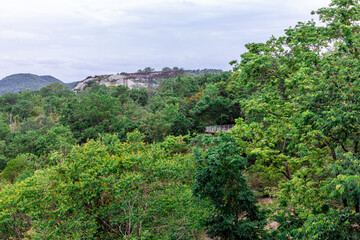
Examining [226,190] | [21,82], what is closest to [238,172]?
[226,190]

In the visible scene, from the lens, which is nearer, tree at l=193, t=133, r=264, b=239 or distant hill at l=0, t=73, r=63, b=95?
tree at l=193, t=133, r=264, b=239

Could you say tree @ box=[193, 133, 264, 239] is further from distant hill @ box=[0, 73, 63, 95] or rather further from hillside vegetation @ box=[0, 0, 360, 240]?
distant hill @ box=[0, 73, 63, 95]

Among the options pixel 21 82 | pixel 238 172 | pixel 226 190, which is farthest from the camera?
Answer: pixel 21 82

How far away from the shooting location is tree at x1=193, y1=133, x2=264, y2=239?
918 cm

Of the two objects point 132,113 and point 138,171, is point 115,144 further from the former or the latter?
point 132,113

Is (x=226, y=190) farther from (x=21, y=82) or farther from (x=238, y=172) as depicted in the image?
(x=21, y=82)

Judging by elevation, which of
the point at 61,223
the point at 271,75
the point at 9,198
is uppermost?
the point at 271,75

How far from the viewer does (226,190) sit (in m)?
9.35

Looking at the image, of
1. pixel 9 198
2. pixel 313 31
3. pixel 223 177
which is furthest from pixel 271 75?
pixel 9 198

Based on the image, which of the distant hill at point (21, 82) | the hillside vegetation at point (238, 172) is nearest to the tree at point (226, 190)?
the hillside vegetation at point (238, 172)

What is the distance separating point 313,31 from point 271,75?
7.22 feet

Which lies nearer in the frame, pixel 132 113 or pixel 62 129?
pixel 62 129

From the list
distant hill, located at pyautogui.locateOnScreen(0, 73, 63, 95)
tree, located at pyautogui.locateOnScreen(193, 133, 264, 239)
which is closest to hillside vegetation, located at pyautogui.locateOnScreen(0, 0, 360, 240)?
tree, located at pyautogui.locateOnScreen(193, 133, 264, 239)

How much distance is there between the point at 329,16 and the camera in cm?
973
